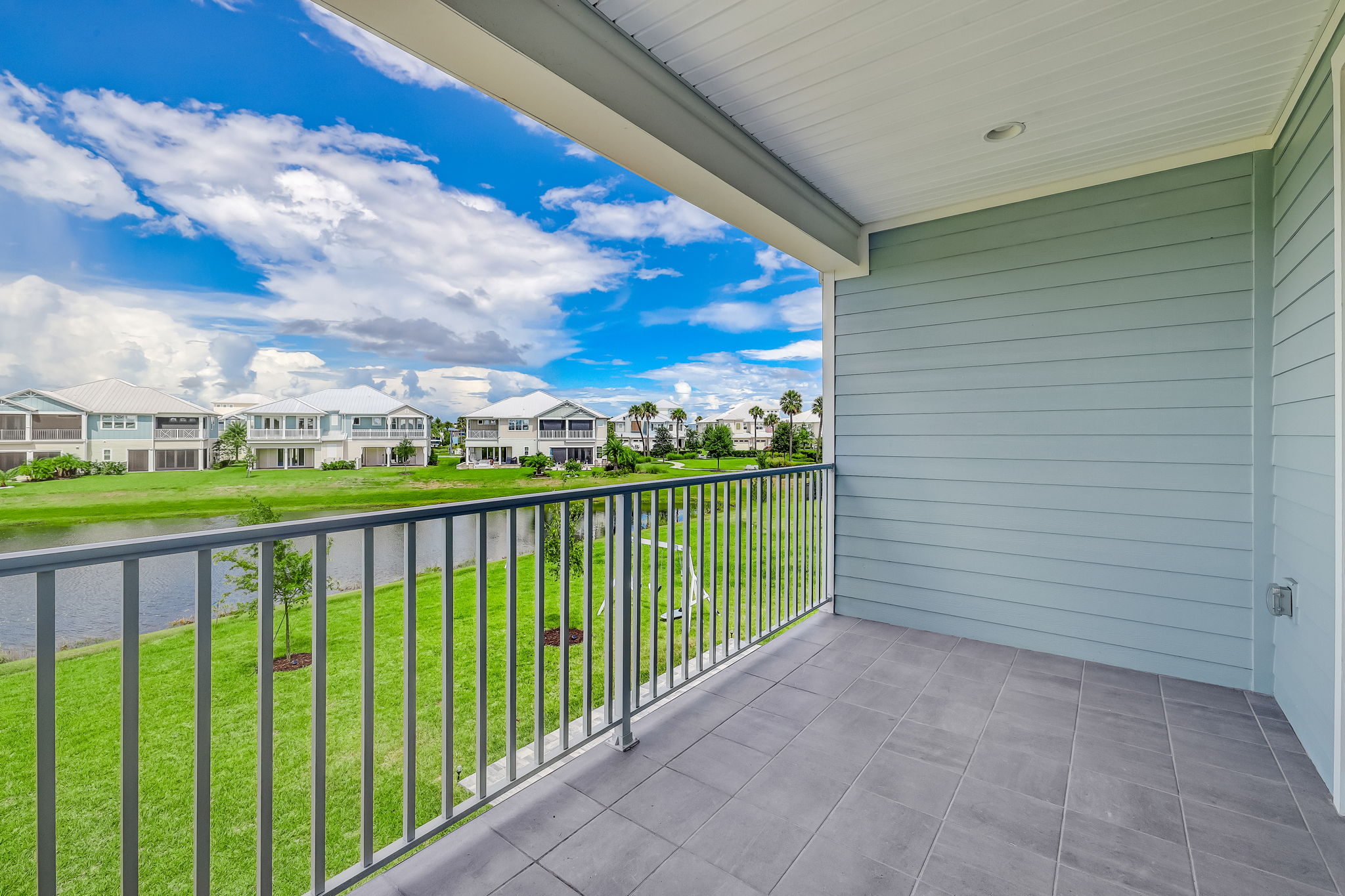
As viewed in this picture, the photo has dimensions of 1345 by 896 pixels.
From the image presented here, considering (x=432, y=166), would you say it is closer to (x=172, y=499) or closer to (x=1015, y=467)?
(x=172, y=499)

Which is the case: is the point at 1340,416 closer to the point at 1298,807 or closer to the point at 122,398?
the point at 1298,807

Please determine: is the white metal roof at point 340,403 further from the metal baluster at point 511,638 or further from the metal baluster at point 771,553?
the metal baluster at point 771,553

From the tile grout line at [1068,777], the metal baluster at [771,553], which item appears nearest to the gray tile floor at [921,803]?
the tile grout line at [1068,777]

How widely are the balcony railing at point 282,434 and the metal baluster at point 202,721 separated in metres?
1.31

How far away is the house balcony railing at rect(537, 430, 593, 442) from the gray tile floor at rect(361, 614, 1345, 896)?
157 cm

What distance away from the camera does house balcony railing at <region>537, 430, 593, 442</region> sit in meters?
3.29

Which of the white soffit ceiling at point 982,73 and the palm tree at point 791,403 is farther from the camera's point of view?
the palm tree at point 791,403

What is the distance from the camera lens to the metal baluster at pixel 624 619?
2078mm

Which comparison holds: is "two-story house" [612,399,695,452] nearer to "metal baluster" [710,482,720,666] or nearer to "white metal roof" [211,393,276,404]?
"metal baluster" [710,482,720,666]

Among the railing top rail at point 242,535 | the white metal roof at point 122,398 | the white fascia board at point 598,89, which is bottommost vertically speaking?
the railing top rail at point 242,535

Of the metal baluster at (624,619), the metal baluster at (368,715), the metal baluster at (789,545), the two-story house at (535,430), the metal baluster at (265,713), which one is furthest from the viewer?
the metal baluster at (789,545)

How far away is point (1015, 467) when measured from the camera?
3.11 meters

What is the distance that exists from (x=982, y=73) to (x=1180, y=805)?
2559 mm

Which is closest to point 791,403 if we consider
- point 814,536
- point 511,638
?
point 814,536
